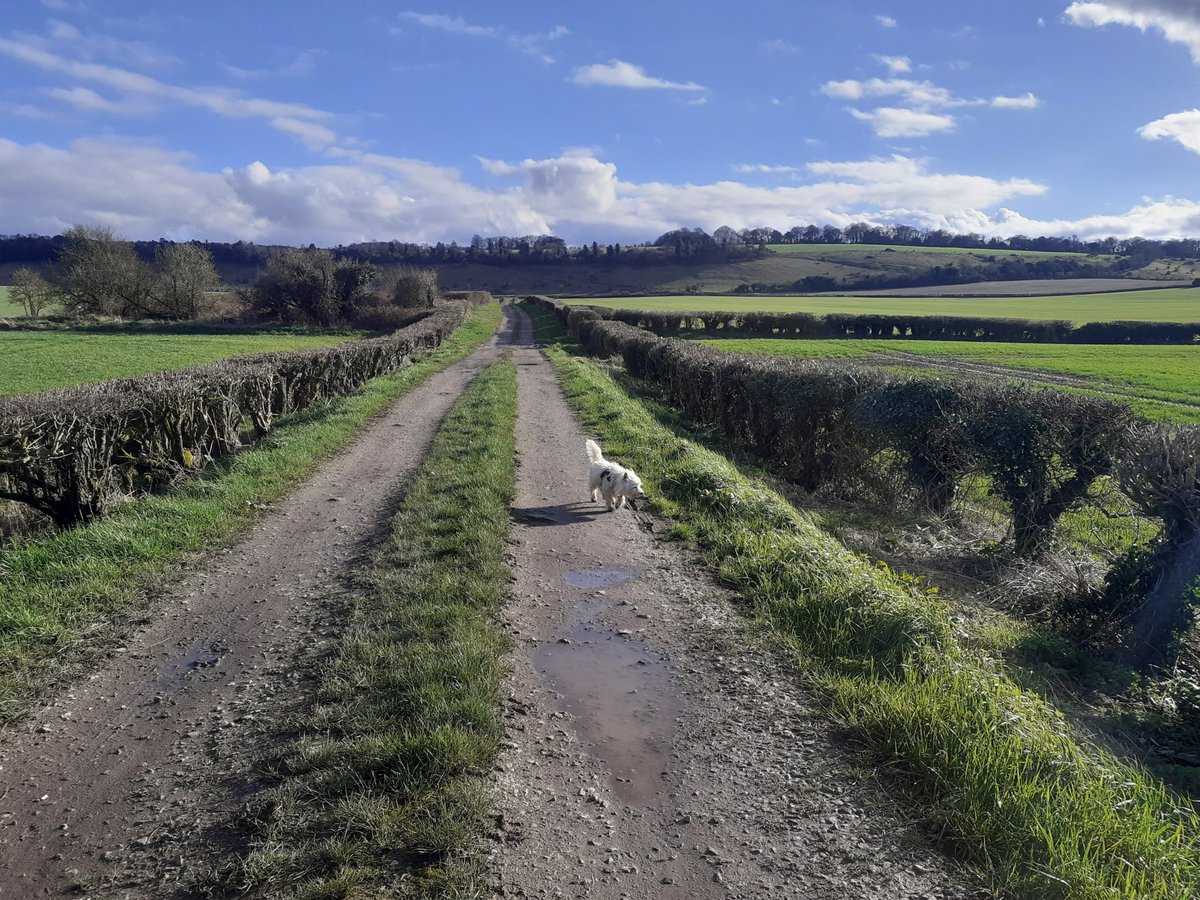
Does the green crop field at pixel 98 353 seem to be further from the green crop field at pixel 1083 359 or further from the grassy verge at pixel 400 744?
the green crop field at pixel 1083 359

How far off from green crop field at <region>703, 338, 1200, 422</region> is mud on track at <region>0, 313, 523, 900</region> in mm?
16909

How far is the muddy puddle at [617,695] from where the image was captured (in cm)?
375

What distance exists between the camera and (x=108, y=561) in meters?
6.16

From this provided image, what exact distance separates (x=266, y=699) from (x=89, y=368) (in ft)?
92.9

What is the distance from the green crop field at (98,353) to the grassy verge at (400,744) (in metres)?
15.7

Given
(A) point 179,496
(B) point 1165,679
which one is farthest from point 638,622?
(A) point 179,496

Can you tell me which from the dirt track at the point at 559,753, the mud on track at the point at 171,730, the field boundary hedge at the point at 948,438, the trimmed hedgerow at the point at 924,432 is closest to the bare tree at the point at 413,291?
the trimmed hedgerow at the point at 924,432

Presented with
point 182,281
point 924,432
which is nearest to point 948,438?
point 924,432

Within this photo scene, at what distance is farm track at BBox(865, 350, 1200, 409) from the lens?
71.2ft

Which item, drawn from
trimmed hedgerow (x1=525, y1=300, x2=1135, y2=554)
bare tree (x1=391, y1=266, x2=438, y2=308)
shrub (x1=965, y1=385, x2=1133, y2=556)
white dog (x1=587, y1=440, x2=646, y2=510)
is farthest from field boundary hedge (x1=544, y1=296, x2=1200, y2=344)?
shrub (x1=965, y1=385, x2=1133, y2=556)

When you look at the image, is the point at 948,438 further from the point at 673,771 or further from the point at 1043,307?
the point at 1043,307

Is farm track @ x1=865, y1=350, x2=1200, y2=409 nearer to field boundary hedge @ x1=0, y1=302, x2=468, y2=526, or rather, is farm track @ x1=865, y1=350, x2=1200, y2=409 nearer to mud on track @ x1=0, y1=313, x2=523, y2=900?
field boundary hedge @ x1=0, y1=302, x2=468, y2=526

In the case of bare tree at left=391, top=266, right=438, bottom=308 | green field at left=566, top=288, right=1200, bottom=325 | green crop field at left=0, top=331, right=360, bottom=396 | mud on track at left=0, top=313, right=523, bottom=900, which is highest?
bare tree at left=391, top=266, right=438, bottom=308

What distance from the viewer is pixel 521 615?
18.3ft
